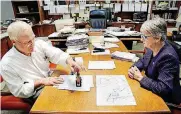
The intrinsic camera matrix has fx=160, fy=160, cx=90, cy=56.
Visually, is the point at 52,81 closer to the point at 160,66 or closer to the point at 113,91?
the point at 113,91

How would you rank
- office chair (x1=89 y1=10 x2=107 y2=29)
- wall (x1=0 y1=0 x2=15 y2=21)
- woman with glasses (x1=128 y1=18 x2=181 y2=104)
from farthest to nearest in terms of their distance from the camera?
wall (x1=0 y1=0 x2=15 y2=21)
office chair (x1=89 y1=10 x2=107 y2=29)
woman with glasses (x1=128 y1=18 x2=181 y2=104)

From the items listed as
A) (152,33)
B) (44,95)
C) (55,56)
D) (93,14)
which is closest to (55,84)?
(44,95)

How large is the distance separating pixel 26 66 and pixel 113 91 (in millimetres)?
883

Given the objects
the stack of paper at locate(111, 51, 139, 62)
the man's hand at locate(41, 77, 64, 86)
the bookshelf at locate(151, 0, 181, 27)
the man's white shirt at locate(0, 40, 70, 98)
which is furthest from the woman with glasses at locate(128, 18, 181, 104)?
the bookshelf at locate(151, 0, 181, 27)

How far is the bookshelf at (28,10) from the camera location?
4.97 metres

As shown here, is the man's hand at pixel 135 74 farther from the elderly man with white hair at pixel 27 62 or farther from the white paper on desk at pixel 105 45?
the white paper on desk at pixel 105 45

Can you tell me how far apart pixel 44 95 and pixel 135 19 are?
4.47 metres

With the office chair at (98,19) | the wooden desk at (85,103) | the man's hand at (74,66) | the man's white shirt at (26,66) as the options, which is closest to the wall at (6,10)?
the office chair at (98,19)

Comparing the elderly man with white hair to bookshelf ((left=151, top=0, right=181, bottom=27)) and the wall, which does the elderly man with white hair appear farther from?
bookshelf ((left=151, top=0, right=181, bottom=27))

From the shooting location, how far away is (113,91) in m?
1.14

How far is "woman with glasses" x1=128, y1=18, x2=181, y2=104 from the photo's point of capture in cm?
114

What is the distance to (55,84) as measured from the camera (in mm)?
1261

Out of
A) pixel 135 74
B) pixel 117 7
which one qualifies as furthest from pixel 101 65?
pixel 117 7

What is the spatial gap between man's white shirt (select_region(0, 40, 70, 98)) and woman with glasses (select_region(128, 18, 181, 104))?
814 mm
